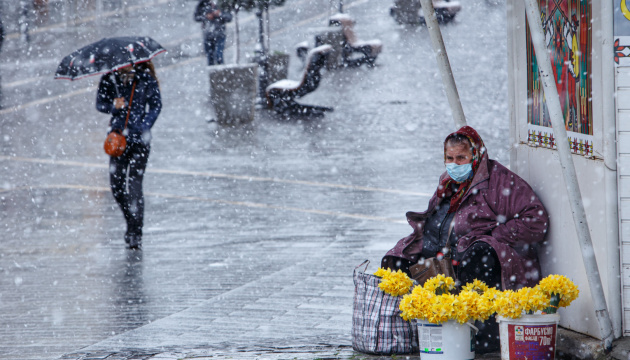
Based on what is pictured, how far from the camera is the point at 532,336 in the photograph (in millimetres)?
4715

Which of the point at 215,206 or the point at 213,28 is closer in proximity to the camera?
the point at 215,206

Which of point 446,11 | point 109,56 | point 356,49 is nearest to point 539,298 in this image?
point 109,56

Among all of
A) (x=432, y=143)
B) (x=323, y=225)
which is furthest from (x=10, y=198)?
(x=432, y=143)

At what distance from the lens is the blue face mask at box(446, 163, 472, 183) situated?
5.42 meters

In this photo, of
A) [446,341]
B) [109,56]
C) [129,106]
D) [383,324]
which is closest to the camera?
[446,341]

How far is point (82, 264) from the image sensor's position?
874 cm

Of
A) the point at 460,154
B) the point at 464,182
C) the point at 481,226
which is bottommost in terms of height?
the point at 481,226

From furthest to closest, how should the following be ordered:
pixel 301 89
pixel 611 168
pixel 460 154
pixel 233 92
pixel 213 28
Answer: pixel 213 28
pixel 301 89
pixel 233 92
pixel 460 154
pixel 611 168

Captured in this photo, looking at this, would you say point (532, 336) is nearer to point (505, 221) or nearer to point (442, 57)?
point (505, 221)

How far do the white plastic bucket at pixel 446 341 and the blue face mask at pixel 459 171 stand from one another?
0.91 m

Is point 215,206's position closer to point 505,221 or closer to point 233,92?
point 233,92

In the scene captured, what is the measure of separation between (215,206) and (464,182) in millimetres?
6108

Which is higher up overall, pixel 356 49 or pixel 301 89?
pixel 301 89

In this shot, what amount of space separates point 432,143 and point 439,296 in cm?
975
